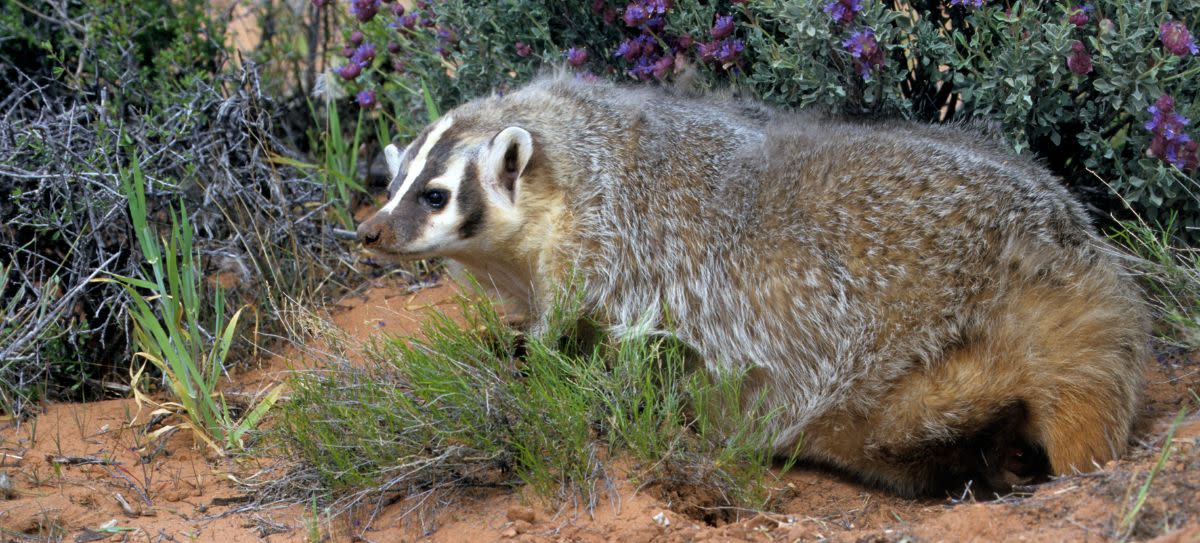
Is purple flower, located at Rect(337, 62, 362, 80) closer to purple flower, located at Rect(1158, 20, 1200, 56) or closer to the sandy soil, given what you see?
the sandy soil

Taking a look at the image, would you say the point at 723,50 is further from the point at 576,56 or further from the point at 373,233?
the point at 373,233

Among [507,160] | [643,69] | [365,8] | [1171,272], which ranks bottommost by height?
[1171,272]

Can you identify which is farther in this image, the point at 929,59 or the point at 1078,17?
the point at 929,59

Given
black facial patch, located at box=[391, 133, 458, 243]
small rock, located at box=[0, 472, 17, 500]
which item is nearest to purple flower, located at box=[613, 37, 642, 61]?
black facial patch, located at box=[391, 133, 458, 243]

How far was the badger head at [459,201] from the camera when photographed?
10.2 feet

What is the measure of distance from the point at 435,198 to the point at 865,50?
1.30 m

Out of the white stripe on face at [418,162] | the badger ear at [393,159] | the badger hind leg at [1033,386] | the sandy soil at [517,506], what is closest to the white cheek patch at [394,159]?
the badger ear at [393,159]

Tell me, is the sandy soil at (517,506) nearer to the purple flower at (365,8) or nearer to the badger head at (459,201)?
the badger head at (459,201)

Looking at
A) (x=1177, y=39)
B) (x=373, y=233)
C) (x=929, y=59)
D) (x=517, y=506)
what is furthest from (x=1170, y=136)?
(x=373, y=233)

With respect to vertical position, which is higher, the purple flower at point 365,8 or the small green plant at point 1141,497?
the purple flower at point 365,8

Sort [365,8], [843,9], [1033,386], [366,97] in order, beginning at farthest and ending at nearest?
[366,97], [365,8], [843,9], [1033,386]

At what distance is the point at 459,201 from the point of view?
10.3ft

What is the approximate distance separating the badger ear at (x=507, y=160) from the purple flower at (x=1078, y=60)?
151 centimetres

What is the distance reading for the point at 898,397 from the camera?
3.05 metres
